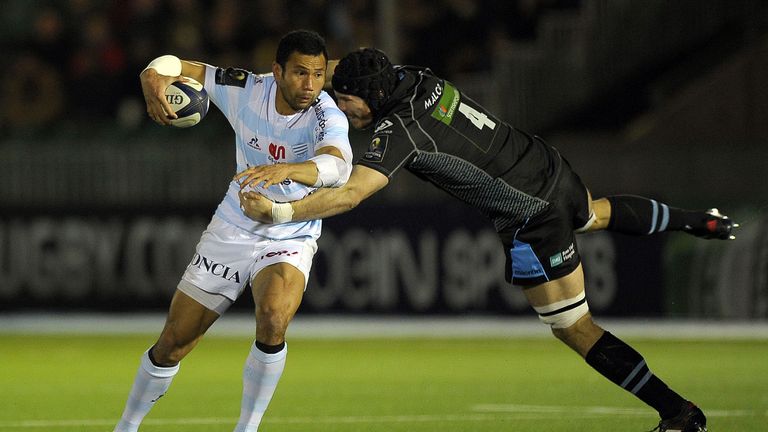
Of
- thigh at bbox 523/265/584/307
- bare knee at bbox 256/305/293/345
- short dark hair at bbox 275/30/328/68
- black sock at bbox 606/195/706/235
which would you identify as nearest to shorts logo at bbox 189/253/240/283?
bare knee at bbox 256/305/293/345

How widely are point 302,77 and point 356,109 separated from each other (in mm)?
343

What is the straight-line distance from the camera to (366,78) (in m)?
6.93

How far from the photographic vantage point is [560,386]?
10.4m

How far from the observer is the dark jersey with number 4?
6.87 meters

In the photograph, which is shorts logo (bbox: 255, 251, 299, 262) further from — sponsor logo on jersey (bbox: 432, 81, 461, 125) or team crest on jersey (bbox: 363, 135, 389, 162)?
sponsor logo on jersey (bbox: 432, 81, 461, 125)

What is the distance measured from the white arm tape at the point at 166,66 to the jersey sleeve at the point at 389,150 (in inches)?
47.7

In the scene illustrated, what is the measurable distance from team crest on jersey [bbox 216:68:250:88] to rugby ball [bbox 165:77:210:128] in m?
0.25

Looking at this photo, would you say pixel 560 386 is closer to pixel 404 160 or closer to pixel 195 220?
pixel 404 160

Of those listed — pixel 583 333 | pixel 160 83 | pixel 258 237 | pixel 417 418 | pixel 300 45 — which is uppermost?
pixel 300 45

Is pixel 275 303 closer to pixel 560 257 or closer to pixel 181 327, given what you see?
pixel 181 327

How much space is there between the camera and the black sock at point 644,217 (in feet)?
25.9

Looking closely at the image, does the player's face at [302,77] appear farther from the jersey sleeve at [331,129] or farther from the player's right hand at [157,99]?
the player's right hand at [157,99]

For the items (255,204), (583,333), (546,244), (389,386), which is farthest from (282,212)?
(389,386)

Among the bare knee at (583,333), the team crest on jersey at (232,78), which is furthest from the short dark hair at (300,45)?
Result: the bare knee at (583,333)
